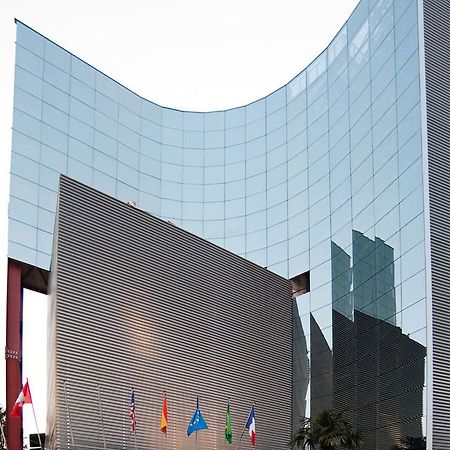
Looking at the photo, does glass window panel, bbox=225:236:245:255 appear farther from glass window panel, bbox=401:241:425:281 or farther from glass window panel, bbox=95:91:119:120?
glass window panel, bbox=401:241:425:281

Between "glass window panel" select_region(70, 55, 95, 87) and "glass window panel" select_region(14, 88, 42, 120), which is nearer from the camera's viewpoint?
"glass window panel" select_region(14, 88, 42, 120)

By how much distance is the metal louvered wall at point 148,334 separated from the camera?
105ft

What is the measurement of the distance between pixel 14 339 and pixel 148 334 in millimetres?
12203

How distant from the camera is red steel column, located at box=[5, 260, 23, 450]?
141 feet

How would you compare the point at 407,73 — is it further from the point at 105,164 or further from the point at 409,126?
the point at 105,164

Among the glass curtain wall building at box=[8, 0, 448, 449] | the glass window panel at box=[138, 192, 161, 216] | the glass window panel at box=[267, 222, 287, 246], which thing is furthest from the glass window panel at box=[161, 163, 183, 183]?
the glass window panel at box=[267, 222, 287, 246]

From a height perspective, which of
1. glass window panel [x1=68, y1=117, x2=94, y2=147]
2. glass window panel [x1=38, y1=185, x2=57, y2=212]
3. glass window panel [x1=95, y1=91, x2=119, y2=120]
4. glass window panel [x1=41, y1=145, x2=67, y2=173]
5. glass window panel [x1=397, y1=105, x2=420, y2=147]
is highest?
glass window panel [x1=95, y1=91, x2=119, y2=120]

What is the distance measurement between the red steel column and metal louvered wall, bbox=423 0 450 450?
21.3 metres

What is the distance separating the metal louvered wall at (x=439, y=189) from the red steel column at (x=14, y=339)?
69.9 feet

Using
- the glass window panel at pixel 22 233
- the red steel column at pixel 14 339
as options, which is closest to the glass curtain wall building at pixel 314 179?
the glass window panel at pixel 22 233

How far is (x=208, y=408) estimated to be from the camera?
122 feet

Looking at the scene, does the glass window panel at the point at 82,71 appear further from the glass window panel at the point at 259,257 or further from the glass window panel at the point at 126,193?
the glass window panel at the point at 259,257

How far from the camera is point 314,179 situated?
47.3m

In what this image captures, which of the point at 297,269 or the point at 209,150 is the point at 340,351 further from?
the point at 209,150
